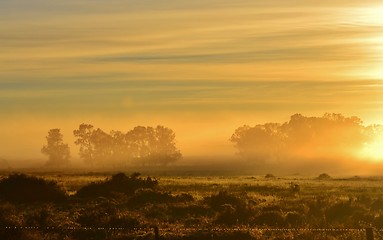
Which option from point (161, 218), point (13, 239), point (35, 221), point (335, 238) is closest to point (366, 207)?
point (161, 218)

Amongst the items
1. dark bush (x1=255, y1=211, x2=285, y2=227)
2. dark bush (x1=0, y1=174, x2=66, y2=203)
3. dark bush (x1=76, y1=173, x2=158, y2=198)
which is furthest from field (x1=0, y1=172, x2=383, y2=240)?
dark bush (x1=76, y1=173, x2=158, y2=198)

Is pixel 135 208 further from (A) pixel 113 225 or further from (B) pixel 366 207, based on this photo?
(B) pixel 366 207

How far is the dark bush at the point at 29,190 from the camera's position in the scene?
55062 mm

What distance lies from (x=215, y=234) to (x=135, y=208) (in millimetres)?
17864

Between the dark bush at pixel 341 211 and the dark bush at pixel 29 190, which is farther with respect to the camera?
the dark bush at pixel 29 190

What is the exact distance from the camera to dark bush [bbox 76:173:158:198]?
58062mm

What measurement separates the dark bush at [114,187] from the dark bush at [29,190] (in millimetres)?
2688

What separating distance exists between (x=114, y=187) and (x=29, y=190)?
7.59m

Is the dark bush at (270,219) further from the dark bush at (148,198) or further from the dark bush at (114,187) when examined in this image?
the dark bush at (114,187)

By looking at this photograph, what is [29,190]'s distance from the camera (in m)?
56.9

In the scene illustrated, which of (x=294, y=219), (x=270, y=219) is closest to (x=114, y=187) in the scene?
(x=270, y=219)

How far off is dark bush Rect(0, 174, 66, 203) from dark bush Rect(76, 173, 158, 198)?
269cm

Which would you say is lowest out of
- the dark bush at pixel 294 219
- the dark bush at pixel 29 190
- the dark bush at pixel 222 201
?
the dark bush at pixel 294 219

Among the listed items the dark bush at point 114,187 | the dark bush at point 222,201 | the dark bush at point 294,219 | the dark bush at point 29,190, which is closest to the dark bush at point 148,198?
the dark bush at point 114,187
